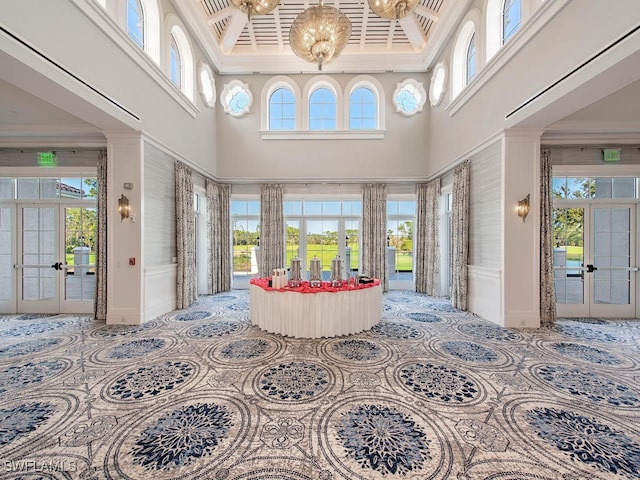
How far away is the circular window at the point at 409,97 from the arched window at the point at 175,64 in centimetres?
554

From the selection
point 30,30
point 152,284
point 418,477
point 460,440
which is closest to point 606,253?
point 460,440

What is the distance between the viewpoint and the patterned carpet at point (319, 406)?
1843 millimetres

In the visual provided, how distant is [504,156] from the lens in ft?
15.2

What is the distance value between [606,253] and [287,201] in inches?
286

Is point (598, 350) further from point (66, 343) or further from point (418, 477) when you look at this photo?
point (66, 343)

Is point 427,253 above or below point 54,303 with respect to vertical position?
above

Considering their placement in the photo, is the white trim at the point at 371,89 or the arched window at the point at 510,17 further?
the white trim at the point at 371,89

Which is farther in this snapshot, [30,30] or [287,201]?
[287,201]

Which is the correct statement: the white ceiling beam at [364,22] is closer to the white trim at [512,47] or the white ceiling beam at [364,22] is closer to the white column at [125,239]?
the white trim at [512,47]

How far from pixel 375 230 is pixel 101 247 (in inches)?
249

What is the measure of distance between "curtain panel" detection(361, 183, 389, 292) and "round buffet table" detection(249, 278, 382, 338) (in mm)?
3482

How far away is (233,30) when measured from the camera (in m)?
7.01

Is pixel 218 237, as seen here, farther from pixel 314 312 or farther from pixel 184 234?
pixel 314 312

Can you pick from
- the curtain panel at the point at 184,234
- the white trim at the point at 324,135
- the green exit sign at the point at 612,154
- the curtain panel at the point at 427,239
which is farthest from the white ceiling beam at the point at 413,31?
the curtain panel at the point at 184,234
